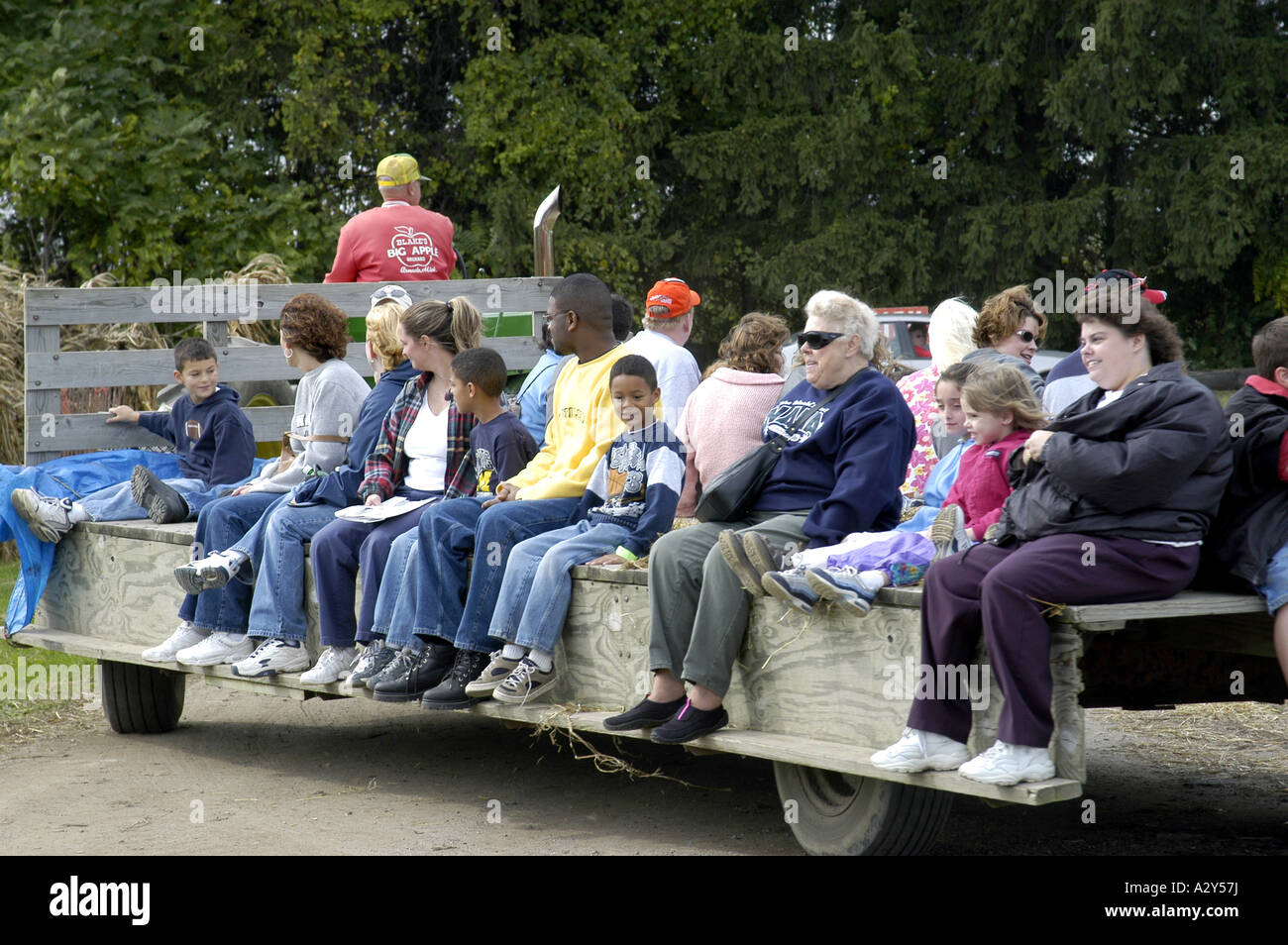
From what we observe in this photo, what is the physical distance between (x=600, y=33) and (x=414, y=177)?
697 inches

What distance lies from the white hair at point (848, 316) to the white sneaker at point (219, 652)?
2966 millimetres

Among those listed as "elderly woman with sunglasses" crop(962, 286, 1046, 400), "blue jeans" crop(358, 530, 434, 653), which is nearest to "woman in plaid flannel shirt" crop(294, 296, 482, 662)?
"blue jeans" crop(358, 530, 434, 653)

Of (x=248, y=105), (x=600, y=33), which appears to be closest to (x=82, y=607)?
(x=248, y=105)

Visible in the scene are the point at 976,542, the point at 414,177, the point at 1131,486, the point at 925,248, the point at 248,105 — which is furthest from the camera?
the point at 925,248

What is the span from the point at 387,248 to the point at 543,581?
3.97m

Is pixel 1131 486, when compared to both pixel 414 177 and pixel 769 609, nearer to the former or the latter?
pixel 769 609

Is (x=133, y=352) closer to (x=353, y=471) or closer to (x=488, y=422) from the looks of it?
(x=353, y=471)

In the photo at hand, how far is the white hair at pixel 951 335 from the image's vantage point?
23.2ft

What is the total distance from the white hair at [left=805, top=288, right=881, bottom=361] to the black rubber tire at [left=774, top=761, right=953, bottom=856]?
146cm

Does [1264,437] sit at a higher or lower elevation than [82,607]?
higher

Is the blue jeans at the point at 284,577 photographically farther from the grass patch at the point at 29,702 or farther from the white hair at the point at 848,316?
the white hair at the point at 848,316

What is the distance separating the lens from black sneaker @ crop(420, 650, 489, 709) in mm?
5977

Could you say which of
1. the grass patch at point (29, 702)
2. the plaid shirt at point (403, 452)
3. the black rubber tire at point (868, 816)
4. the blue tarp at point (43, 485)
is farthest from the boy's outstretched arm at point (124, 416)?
the black rubber tire at point (868, 816)

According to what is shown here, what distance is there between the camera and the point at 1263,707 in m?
8.16
